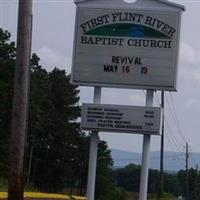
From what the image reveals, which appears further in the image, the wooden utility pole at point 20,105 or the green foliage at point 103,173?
the green foliage at point 103,173

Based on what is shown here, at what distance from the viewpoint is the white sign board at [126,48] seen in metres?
15.9

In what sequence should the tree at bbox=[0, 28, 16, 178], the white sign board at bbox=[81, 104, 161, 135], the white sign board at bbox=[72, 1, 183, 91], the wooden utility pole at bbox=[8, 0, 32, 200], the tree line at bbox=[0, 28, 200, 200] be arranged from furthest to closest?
the tree line at bbox=[0, 28, 200, 200] < the tree at bbox=[0, 28, 16, 178] < the white sign board at bbox=[72, 1, 183, 91] < the white sign board at bbox=[81, 104, 161, 135] < the wooden utility pole at bbox=[8, 0, 32, 200]

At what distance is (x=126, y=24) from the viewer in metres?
16.1

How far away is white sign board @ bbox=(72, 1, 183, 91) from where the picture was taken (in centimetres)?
1589

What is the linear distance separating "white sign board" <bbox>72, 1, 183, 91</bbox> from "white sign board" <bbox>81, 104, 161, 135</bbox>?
1.86 ft

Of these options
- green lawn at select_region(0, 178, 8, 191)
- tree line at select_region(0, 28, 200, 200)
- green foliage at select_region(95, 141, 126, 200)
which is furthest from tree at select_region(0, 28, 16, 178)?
green foliage at select_region(95, 141, 126, 200)

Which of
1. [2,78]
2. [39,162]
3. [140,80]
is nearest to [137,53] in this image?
[140,80]

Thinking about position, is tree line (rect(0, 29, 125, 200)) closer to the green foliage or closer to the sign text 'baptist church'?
the green foliage

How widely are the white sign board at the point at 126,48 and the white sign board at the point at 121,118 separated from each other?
0.57 meters

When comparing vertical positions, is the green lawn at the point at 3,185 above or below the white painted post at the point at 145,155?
below

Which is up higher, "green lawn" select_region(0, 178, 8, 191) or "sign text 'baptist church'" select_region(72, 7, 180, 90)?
"sign text 'baptist church'" select_region(72, 7, 180, 90)

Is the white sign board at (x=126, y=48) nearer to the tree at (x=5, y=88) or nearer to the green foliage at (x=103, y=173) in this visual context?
the tree at (x=5, y=88)

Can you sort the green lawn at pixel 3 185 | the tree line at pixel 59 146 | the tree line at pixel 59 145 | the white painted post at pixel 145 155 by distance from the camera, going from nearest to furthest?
the white painted post at pixel 145 155 → the green lawn at pixel 3 185 → the tree line at pixel 59 146 → the tree line at pixel 59 145

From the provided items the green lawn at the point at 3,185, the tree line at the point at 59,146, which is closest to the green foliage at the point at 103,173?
the tree line at the point at 59,146
